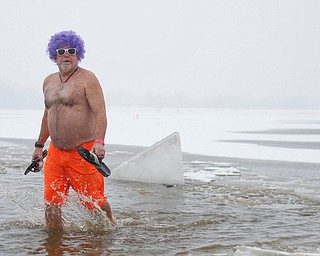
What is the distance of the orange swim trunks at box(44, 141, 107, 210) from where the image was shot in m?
4.29

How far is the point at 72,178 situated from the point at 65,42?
1.23 metres

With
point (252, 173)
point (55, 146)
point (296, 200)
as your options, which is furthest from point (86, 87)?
point (252, 173)

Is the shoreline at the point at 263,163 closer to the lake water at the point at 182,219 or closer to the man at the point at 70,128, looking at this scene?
the lake water at the point at 182,219

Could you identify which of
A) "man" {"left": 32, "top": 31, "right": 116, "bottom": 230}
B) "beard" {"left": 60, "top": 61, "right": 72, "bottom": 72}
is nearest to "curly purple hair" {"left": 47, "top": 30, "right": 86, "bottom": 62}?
"man" {"left": 32, "top": 31, "right": 116, "bottom": 230}

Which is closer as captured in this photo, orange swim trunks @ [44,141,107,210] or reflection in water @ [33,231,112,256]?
reflection in water @ [33,231,112,256]

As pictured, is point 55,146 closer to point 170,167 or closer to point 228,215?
point 228,215

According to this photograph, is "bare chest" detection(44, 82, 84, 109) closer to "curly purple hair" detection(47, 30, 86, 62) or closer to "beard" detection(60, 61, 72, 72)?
"beard" detection(60, 61, 72, 72)

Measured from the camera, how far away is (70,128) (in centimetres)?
432

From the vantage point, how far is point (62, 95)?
4309 millimetres

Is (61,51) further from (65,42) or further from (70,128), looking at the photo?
(70,128)

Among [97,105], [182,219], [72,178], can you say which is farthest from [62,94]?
[182,219]

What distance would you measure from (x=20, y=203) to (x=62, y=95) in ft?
5.94

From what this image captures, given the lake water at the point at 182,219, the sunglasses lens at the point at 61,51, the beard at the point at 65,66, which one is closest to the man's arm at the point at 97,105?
the beard at the point at 65,66

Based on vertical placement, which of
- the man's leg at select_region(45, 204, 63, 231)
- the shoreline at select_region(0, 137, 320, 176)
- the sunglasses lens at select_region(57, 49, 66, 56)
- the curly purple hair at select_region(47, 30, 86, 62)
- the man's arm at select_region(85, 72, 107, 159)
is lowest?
the man's leg at select_region(45, 204, 63, 231)
